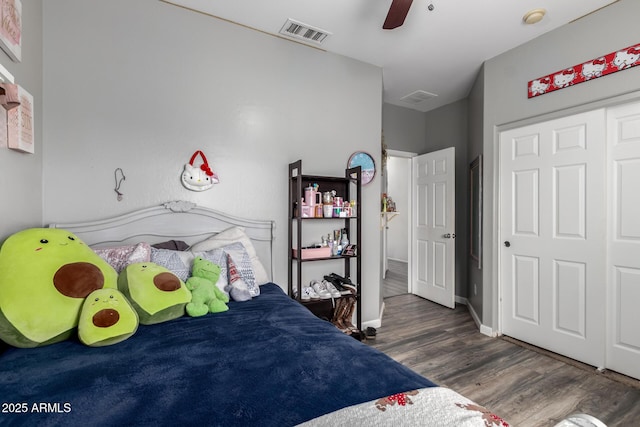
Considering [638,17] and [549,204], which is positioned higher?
[638,17]

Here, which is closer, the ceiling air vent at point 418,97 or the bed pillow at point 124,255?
the bed pillow at point 124,255

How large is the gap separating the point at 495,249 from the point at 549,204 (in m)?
0.64

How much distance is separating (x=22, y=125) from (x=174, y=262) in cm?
109

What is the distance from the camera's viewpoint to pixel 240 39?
2.53m

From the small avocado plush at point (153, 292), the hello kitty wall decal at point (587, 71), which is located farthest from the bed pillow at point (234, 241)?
the hello kitty wall decal at point (587, 71)

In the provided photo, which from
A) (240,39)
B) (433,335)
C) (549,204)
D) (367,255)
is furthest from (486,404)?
(240,39)

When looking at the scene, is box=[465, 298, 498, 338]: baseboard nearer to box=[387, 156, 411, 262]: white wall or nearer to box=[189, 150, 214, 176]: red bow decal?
box=[189, 150, 214, 176]: red bow decal

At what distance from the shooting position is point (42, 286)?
1.27 m

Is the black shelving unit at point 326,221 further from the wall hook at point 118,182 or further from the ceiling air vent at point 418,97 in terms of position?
the ceiling air vent at point 418,97

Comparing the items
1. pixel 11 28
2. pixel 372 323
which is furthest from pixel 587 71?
pixel 11 28

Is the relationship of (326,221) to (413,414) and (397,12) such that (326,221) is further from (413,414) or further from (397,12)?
(413,414)

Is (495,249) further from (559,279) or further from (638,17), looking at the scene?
(638,17)

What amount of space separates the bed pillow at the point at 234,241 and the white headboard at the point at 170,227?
10cm

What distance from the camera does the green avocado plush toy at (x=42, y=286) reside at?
3.94 ft
